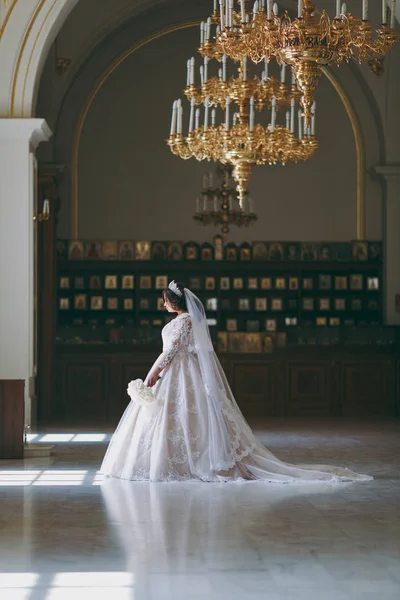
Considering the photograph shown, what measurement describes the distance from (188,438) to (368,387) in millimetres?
8594

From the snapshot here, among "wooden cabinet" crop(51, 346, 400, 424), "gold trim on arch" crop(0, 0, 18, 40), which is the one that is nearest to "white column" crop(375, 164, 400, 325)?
"wooden cabinet" crop(51, 346, 400, 424)

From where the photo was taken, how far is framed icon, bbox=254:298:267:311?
19375 millimetres

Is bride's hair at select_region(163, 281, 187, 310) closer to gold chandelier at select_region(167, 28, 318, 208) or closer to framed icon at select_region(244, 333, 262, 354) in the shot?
gold chandelier at select_region(167, 28, 318, 208)

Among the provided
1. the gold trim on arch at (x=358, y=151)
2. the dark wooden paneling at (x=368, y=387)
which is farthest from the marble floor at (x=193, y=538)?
the gold trim on arch at (x=358, y=151)

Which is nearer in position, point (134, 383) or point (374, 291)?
point (134, 383)

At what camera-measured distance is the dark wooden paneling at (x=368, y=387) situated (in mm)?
18312

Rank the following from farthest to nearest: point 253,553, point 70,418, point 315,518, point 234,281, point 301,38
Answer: point 234,281 < point 70,418 < point 301,38 < point 315,518 < point 253,553

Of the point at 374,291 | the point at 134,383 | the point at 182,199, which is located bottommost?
the point at 134,383

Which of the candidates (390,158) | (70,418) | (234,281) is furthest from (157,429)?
(390,158)

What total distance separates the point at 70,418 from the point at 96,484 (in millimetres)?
7856

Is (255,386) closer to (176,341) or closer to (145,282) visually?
(145,282)

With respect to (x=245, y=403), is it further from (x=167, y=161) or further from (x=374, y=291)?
(x=167, y=161)

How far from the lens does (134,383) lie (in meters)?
10.5

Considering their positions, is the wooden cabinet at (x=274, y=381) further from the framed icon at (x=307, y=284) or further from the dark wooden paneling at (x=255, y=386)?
the framed icon at (x=307, y=284)
